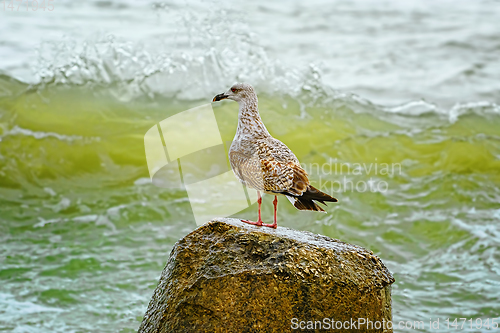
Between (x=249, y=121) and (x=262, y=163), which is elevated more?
(x=249, y=121)

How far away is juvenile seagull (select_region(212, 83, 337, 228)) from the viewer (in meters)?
3.42

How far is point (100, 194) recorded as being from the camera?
31.7ft

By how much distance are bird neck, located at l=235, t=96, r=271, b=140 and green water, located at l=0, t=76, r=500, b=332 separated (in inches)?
128

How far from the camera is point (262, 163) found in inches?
140

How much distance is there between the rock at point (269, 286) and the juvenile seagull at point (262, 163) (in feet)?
1.03

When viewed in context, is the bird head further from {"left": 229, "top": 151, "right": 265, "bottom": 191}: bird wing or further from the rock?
the rock

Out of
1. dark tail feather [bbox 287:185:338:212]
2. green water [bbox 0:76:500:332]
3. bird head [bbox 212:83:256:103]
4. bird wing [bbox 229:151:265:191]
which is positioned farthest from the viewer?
green water [bbox 0:76:500:332]

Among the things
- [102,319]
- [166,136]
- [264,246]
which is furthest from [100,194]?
[264,246]

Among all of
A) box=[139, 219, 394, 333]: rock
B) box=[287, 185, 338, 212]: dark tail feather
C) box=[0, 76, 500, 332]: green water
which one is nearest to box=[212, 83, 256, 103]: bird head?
box=[287, 185, 338, 212]: dark tail feather

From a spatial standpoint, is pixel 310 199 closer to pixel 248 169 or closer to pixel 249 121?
pixel 248 169

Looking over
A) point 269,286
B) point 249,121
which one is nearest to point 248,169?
point 249,121

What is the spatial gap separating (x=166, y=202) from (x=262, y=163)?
6057 mm

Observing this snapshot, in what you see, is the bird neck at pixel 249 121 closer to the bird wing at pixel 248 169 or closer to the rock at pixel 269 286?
the bird wing at pixel 248 169

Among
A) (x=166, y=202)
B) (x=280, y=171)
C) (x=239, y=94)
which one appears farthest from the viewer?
(x=166, y=202)
